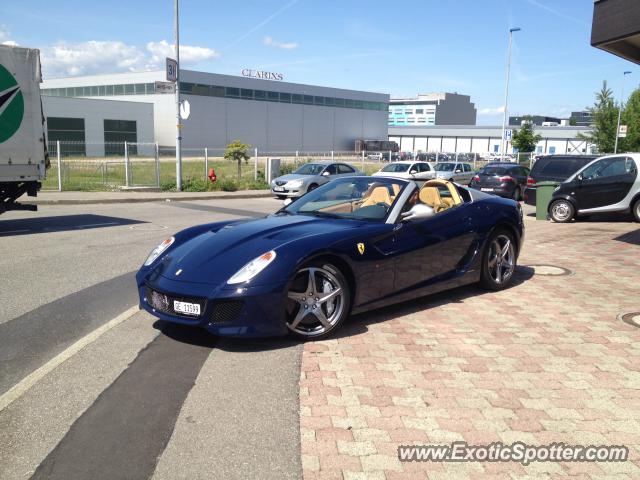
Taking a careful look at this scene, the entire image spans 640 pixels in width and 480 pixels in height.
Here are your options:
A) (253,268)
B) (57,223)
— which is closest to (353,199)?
(253,268)

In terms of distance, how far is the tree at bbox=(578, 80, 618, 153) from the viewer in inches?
1697

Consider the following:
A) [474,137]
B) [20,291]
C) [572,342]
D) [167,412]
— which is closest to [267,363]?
[167,412]

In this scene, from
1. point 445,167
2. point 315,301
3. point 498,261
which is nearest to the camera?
point 315,301

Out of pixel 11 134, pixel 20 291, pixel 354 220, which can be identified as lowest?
pixel 20 291

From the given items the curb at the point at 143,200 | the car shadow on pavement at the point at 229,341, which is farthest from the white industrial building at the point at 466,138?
the car shadow on pavement at the point at 229,341

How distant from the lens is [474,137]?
305 feet

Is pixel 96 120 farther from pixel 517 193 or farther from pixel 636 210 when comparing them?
pixel 636 210

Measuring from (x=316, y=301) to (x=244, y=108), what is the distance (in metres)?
68.0

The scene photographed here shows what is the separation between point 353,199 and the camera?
6316 mm

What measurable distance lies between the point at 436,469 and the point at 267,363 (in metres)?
1.79

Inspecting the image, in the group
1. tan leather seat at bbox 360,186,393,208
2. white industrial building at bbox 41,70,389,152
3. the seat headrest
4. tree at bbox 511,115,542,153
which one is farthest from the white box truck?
white industrial building at bbox 41,70,389,152

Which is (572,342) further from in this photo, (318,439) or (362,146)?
(362,146)

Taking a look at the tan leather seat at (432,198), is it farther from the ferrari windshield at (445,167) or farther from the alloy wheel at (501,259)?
the ferrari windshield at (445,167)

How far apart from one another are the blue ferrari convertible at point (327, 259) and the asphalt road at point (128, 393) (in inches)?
15.4
